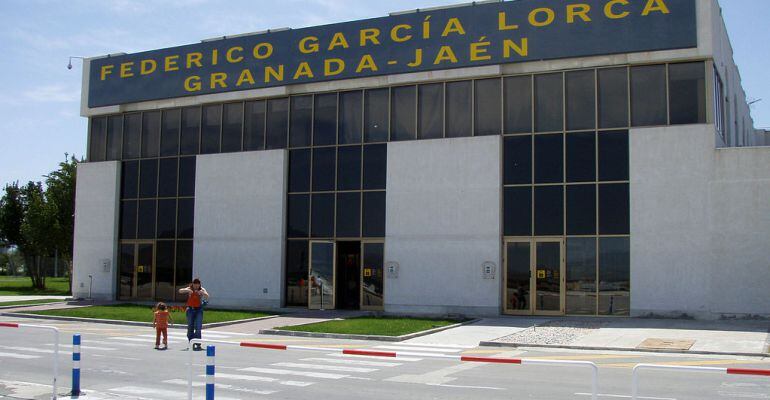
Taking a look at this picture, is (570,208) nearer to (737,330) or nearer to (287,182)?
(737,330)

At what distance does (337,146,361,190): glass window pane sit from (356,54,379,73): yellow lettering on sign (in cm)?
305

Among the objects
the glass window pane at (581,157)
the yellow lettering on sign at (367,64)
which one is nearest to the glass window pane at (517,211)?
the glass window pane at (581,157)

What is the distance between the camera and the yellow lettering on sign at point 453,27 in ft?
92.3

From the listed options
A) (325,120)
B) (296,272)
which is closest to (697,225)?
(325,120)

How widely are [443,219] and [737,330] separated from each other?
1039 cm

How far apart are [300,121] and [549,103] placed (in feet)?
33.2

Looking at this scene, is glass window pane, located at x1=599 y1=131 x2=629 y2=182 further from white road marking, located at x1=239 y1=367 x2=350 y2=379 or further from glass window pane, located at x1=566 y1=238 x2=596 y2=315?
white road marking, located at x1=239 y1=367 x2=350 y2=379

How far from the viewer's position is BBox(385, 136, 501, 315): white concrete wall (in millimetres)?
26891

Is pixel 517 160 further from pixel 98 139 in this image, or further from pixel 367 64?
pixel 98 139

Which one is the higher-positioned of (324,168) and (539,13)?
(539,13)

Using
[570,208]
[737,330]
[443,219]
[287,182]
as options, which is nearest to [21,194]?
[287,182]

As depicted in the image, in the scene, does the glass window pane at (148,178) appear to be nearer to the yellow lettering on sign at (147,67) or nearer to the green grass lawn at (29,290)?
the yellow lettering on sign at (147,67)

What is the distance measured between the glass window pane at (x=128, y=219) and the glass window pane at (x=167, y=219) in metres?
1.65

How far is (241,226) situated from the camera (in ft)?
104
